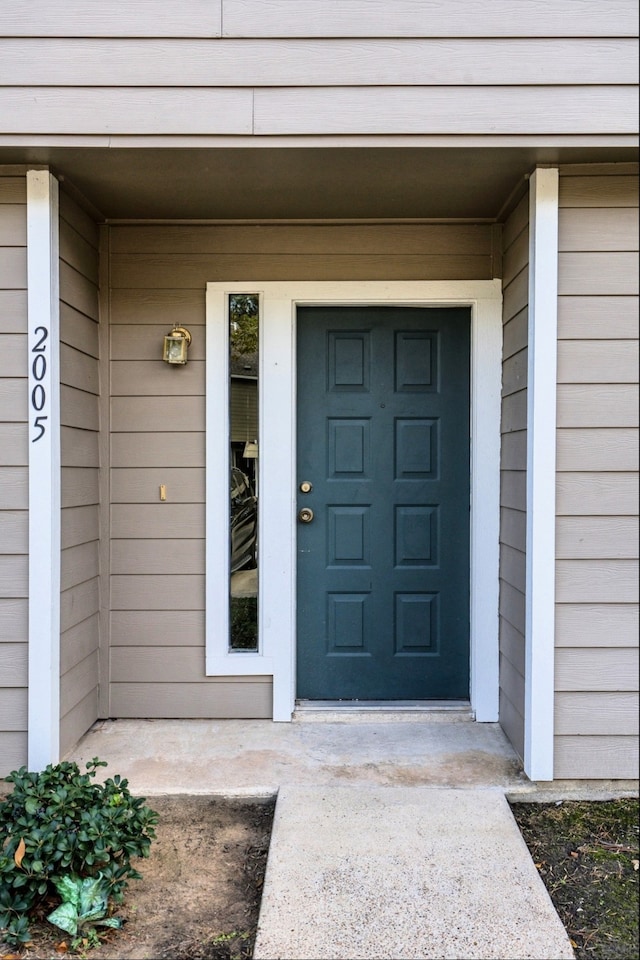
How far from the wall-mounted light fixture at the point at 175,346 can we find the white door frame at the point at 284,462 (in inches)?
4.4

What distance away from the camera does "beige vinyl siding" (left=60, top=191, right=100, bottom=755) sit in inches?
105

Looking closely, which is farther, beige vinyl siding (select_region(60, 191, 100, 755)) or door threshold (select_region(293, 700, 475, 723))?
door threshold (select_region(293, 700, 475, 723))

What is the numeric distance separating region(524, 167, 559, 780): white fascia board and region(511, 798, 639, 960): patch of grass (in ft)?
0.58

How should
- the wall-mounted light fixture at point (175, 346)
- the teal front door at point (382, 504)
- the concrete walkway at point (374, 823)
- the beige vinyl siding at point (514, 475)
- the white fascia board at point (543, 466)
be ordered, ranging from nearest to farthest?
the concrete walkway at point (374, 823)
the white fascia board at point (543, 466)
the beige vinyl siding at point (514, 475)
the wall-mounted light fixture at point (175, 346)
the teal front door at point (382, 504)

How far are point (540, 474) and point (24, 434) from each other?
6.06ft

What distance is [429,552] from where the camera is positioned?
3172 millimetres

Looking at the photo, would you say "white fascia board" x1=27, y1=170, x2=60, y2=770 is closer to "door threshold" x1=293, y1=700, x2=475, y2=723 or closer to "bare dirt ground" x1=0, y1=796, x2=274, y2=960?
"bare dirt ground" x1=0, y1=796, x2=274, y2=960

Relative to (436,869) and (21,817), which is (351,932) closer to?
(436,869)

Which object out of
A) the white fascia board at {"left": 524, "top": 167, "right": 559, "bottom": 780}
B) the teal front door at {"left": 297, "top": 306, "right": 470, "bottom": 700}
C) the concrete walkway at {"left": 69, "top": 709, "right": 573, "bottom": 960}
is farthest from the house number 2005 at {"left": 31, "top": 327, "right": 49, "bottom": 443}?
the white fascia board at {"left": 524, "top": 167, "right": 559, "bottom": 780}

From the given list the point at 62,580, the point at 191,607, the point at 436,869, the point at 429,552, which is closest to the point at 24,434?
the point at 62,580
